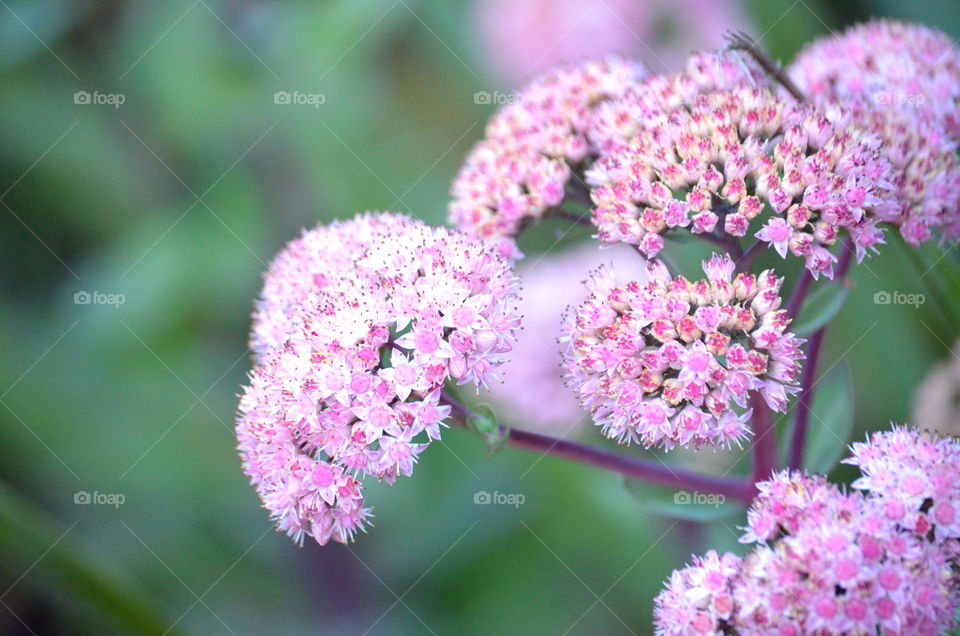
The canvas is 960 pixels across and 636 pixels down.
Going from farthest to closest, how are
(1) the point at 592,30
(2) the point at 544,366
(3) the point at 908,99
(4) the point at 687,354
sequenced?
(1) the point at 592,30 → (2) the point at 544,366 → (3) the point at 908,99 → (4) the point at 687,354

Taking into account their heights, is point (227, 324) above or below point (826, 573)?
below

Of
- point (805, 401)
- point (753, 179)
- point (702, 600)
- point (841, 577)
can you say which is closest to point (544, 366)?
point (805, 401)

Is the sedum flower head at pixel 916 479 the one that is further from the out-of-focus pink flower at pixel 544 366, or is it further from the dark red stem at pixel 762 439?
the out-of-focus pink flower at pixel 544 366

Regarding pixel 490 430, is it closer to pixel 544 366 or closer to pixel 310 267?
pixel 310 267

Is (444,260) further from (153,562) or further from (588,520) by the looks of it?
(153,562)

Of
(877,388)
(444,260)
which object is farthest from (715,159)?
(877,388)

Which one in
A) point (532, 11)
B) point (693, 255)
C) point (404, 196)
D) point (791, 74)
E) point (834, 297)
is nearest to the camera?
point (834, 297)

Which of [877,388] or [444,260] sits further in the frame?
[877,388]
